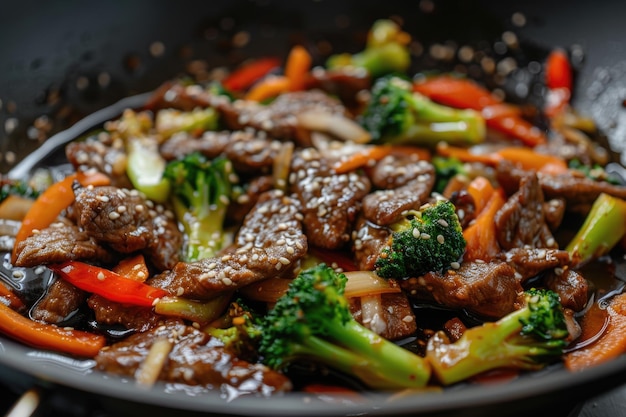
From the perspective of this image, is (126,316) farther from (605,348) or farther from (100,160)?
(605,348)

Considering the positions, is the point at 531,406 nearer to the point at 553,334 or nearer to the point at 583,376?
the point at 583,376

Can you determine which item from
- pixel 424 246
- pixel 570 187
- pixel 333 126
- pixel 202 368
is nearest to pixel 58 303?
pixel 202 368

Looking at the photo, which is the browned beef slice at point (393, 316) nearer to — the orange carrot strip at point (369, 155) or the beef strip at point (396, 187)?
the beef strip at point (396, 187)

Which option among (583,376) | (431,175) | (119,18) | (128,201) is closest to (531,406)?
(583,376)

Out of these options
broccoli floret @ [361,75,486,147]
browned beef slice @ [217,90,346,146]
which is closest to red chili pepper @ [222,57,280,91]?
browned beef slice @ [217,90,346,146]

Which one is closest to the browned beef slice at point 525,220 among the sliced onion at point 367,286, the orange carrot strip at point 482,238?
the orange carrot strip at point 482,238

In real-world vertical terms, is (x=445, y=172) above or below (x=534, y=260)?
above
